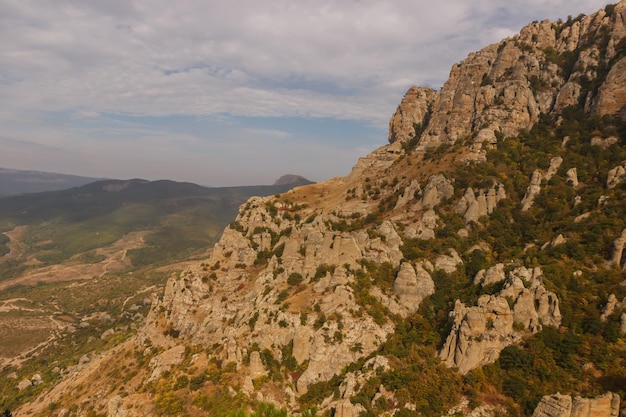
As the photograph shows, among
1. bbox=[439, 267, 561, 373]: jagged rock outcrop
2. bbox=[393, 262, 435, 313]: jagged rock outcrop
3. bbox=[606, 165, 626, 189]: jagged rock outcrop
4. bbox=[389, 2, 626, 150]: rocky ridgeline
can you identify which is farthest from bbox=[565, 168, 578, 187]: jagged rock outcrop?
bbox=[393, 262, 435, 313]: jagged rock outcrop

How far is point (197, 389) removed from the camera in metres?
50.9

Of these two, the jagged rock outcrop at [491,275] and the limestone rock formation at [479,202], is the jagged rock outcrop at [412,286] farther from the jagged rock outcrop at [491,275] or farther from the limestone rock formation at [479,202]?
the limestone rock formation at [479,202]

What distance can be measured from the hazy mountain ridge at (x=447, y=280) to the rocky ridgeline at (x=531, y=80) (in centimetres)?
45

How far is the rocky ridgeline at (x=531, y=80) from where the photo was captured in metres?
82.6

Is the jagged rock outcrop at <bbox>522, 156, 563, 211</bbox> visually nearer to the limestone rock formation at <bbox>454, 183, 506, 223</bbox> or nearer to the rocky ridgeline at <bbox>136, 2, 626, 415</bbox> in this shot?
the rocky ridgeline at <bbox>136, 2, 626, 415</bbox>

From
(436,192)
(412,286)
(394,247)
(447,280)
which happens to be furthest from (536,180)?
(412,286)

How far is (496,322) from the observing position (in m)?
47.8

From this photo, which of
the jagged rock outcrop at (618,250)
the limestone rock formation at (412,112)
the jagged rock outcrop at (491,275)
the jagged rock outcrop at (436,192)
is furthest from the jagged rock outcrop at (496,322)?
the limestone rock formation at (412,112)

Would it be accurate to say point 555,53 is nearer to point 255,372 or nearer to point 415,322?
point 415,322

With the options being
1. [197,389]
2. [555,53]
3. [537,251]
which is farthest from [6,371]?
[555,53]

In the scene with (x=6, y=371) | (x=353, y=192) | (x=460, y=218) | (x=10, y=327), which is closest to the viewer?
(x=460, y=218)

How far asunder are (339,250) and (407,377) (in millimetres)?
24546

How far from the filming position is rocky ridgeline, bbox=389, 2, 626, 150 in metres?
82.6

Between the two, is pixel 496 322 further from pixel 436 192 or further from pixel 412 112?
pixel 412 112
